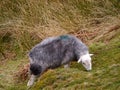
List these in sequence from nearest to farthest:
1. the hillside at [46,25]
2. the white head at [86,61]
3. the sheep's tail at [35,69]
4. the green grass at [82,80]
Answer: the green grass at [82,80]
the white head at [86,61]
the sheep's tail at [35,69]
the hillside at [46,25]

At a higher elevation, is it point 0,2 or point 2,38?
point 0,2

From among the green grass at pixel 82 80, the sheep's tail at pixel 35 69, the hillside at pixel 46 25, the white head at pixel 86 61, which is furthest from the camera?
the hillside at pixel 46 25

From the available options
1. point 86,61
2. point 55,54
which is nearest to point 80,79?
point 86,61

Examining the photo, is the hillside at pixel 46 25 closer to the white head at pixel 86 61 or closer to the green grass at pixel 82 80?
the white head at pixel 86 61

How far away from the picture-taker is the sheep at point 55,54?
6.30 m

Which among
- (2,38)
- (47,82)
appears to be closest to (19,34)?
(2,38)

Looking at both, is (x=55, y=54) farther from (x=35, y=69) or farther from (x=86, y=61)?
(x=86, y=61)

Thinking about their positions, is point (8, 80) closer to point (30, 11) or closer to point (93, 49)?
point (93, 49)

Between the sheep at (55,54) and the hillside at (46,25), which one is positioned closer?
the sheep at (55,54)

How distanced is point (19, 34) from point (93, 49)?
2525 mm

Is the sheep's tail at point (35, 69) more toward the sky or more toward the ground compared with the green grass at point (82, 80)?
more toward the ground

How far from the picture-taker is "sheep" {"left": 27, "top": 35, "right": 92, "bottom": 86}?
20.7 feet

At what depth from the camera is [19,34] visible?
9.53 meters

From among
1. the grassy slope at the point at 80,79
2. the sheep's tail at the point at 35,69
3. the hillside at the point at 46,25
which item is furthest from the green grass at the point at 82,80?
the hillside at the point at 46,25
